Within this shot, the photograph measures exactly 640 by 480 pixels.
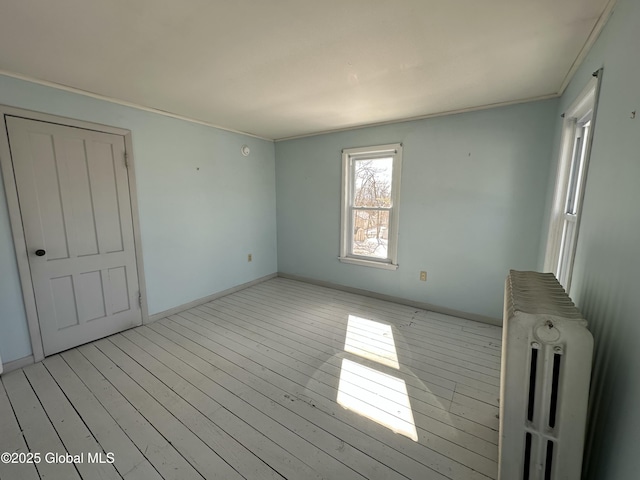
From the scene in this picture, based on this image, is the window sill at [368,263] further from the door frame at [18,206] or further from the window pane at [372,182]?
the door frame at [18,206]

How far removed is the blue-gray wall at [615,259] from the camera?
905 mm

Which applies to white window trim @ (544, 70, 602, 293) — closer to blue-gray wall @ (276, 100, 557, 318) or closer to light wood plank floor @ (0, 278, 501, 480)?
blue-gray wall @ (276, 100, 557, 318)

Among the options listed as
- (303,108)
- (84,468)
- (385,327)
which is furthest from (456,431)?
(303,108)

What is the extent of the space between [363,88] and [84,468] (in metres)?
3.13

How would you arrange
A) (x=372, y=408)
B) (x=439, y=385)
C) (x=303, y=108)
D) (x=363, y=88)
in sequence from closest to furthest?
(x=372, y=408), (x=439, y=385), (x=363, y=88), (x=303, y=108)

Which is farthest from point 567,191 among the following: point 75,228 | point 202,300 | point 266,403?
point 75,228

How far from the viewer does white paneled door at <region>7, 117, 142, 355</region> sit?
2.21 metres

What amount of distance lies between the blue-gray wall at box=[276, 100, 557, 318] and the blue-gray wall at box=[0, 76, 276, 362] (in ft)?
3.75

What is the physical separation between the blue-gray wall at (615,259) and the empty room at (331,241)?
0.01 meters

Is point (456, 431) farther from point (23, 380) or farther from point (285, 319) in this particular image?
point (23, 380)

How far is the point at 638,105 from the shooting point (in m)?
1.01

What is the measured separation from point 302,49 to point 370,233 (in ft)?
8.23

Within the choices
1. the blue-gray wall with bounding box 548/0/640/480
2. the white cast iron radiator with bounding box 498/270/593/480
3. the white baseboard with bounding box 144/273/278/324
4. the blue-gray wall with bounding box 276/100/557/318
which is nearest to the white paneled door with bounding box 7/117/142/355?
the white baseboard with bounding box 144/273/278/324

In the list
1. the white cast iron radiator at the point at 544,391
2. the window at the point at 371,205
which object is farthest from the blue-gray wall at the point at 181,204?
the white cast iron radiator at the point at 544,391
